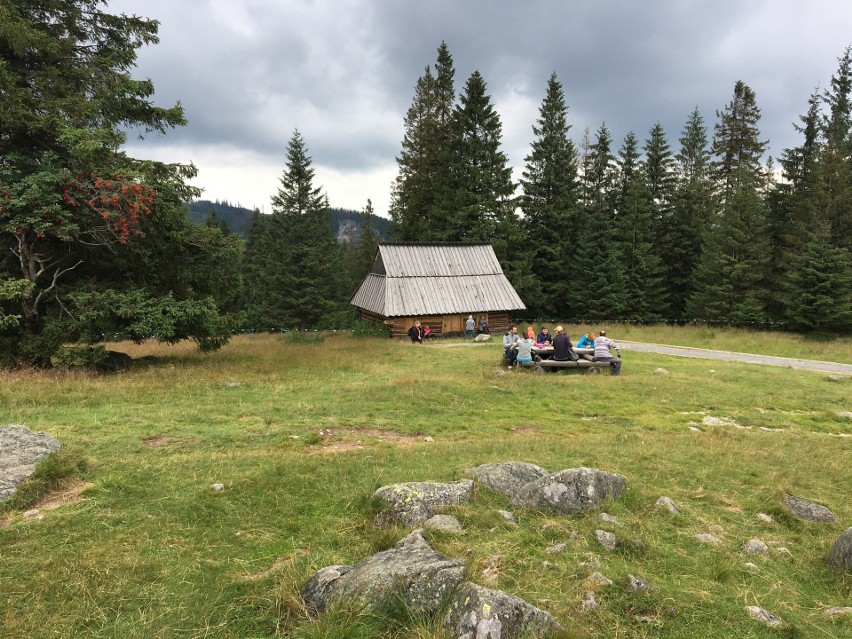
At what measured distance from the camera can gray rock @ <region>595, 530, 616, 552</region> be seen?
15.0 ft

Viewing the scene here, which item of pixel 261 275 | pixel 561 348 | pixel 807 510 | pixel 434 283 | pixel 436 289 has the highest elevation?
pixel 261 275

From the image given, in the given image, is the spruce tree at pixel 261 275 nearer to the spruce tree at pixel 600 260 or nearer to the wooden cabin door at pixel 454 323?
the wooden cabin door at pixel 454 323

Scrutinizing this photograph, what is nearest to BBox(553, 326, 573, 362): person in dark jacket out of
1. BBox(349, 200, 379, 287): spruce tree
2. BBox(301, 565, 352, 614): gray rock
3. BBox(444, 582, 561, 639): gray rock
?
BBox(301, 565, 352, 614): gray rock

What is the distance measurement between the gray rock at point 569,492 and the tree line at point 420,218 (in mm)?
12437

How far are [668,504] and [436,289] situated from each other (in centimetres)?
2750

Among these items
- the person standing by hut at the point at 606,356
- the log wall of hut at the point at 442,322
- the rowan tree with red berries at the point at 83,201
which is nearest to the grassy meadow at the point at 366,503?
the rowan tree with red berries at the point at 83,201

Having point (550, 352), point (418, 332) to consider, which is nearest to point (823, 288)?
point (550, 352)

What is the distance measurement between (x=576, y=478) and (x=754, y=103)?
55860 mm

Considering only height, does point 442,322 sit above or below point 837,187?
below

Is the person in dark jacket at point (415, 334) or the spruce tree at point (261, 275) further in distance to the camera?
the spruce tree at point (261, 275)

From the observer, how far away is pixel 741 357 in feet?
78.2

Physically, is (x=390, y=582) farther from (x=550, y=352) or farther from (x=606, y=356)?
(x=550, y=352)

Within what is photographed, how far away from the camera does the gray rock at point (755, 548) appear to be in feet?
15.6

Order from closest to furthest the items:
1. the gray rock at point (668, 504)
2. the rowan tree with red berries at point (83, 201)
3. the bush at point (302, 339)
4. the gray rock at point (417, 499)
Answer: the gray rock at point (417, 499) → the gray rock at point (668, 504) → the rowan tree with red berries at point (83, 201) → the bush at point (302, 339)
